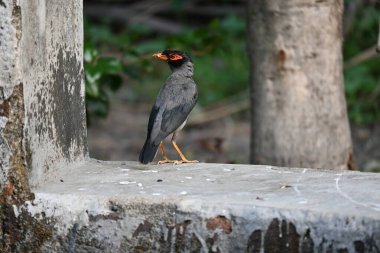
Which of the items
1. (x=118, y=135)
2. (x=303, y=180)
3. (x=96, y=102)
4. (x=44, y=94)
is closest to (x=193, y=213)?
(x=303, y=180)

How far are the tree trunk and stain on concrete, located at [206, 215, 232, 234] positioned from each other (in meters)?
2.12

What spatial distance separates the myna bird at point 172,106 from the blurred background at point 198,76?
0.64 meters

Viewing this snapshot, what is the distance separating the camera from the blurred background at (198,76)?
6.45 m

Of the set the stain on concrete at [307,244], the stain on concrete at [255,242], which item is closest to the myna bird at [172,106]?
the stain on concrete at [255,242]

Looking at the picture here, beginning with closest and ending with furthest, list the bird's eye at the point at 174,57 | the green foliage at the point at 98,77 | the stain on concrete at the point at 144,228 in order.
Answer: the stain on concrete at the point at 144,228, the bird's eye at the point at 174,57, the green foliage at the point at 98,77

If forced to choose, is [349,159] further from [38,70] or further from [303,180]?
[38,70]

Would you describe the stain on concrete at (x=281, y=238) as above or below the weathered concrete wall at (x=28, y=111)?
below

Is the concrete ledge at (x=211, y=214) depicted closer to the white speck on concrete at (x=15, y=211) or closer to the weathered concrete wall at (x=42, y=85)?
the white speck on concrete at (x=15, y=211)

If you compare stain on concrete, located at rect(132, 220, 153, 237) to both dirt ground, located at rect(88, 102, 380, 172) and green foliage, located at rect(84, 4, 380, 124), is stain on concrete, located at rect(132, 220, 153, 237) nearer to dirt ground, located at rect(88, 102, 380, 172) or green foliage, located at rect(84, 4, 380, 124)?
green foliage, located at rect(84, 4, 380, 124)

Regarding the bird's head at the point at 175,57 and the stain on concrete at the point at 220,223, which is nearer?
the stain on concrete at the point at 220,223

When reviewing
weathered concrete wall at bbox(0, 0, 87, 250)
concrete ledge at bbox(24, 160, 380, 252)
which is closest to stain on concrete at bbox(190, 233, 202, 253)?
concrete ledge at bbox(24, 160, 380, 252)

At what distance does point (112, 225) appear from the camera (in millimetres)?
3598

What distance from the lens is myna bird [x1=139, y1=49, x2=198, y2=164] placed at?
466cm

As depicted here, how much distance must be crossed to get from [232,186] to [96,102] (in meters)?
2.55
